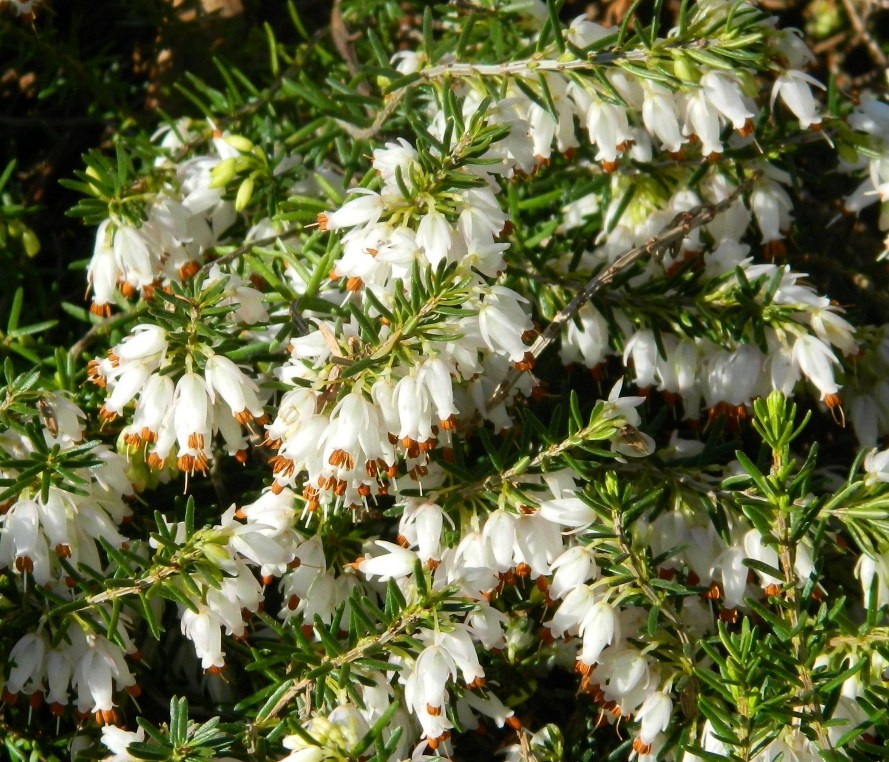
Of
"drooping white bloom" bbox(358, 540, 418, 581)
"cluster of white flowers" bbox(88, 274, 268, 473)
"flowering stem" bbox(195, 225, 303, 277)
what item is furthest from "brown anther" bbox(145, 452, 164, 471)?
"flowering stem" bbox(195, 225, 303, 277)

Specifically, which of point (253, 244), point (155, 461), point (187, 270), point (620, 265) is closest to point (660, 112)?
point (620, 265)

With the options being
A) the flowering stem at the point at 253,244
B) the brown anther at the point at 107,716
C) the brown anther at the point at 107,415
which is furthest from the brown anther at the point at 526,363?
A: the brown anther at the point at 107,716

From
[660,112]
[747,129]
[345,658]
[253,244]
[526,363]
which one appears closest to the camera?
[345,658]

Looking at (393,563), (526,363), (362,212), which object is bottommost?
(393,563)

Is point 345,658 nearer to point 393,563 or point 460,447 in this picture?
point 393,563

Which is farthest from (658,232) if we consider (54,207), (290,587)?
(54,207)

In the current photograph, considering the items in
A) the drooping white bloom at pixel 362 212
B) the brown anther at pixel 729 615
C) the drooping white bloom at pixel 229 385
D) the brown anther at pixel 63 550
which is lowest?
the brown anther at pixel 729 615

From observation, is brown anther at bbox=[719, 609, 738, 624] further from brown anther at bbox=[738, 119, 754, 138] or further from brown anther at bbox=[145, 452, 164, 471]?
brown anther at bbox=[145, 452, 164, 471]

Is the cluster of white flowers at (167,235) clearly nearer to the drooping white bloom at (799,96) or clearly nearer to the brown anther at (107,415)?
the brown anther at (107,415)

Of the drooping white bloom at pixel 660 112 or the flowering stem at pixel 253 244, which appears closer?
the drooping white bloom at pixel 660 112

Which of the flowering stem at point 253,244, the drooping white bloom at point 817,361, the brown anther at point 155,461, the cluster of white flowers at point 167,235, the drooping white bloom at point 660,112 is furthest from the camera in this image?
the flowering stem at point 253,244
